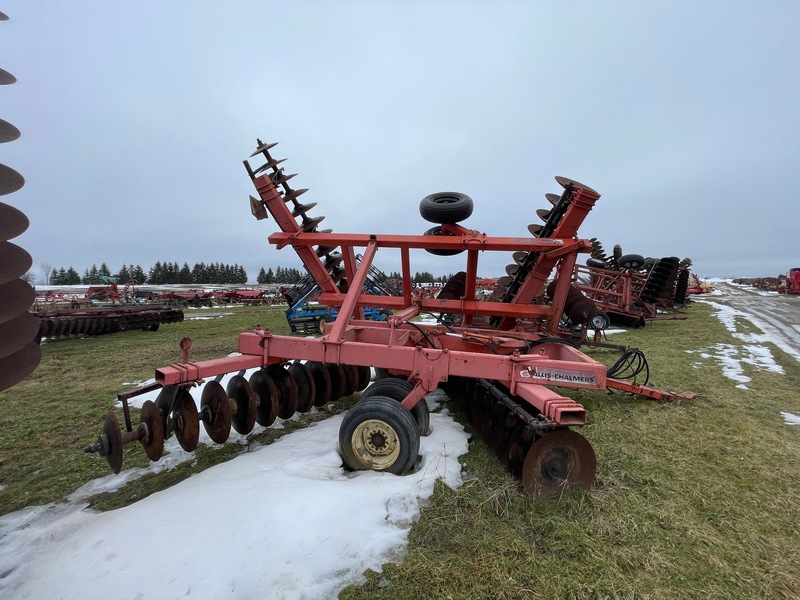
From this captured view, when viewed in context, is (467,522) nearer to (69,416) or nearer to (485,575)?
(485,575)

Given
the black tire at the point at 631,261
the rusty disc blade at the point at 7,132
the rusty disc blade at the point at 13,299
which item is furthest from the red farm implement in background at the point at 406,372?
the black tire at the point at 631,261

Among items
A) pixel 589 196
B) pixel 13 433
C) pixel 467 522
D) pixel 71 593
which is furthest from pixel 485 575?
pixel 13 433

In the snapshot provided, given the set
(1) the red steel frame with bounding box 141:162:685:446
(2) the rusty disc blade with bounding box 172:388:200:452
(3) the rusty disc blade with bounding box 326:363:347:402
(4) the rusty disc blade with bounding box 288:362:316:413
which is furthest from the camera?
(3) the rusty disc blade with bounding box 326:363:347:402

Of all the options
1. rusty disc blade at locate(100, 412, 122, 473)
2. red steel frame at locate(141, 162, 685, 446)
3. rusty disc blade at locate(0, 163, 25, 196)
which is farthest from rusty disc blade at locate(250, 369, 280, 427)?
rusty disc blade at locate(0, 163, 25, 196)

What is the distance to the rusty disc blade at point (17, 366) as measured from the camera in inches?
72.5

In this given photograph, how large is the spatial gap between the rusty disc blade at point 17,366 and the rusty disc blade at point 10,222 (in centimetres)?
58

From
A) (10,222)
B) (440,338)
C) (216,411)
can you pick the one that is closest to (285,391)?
(216,411)

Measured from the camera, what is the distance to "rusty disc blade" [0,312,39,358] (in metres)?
1.72

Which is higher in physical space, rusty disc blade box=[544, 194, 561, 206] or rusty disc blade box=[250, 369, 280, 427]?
rusty disc blade box=[544, 194, 561, 206]

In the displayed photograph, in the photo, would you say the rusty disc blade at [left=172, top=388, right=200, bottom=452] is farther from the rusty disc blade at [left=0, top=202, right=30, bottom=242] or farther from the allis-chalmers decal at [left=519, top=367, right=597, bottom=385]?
the allis-chalmers decal at [left=519, top=367, right=597, bottom=385]

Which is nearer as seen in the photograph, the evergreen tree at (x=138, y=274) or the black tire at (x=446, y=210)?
the black tire at (x=446, y=210)

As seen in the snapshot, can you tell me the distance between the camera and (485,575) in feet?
6.39

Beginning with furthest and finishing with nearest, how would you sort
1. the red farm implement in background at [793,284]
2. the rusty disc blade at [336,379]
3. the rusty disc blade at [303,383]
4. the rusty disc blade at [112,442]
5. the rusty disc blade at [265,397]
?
the red farm implement in background at [793,284] → the rusty disc blade at [336,379] → the rusty disc blade at [303,383] → the rusty disc blade at [265,397] → the rusty disc blade at [112,442]

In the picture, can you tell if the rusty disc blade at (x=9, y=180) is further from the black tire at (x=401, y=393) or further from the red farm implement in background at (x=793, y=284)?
the red farm implement in background at (x=793, y=284)
